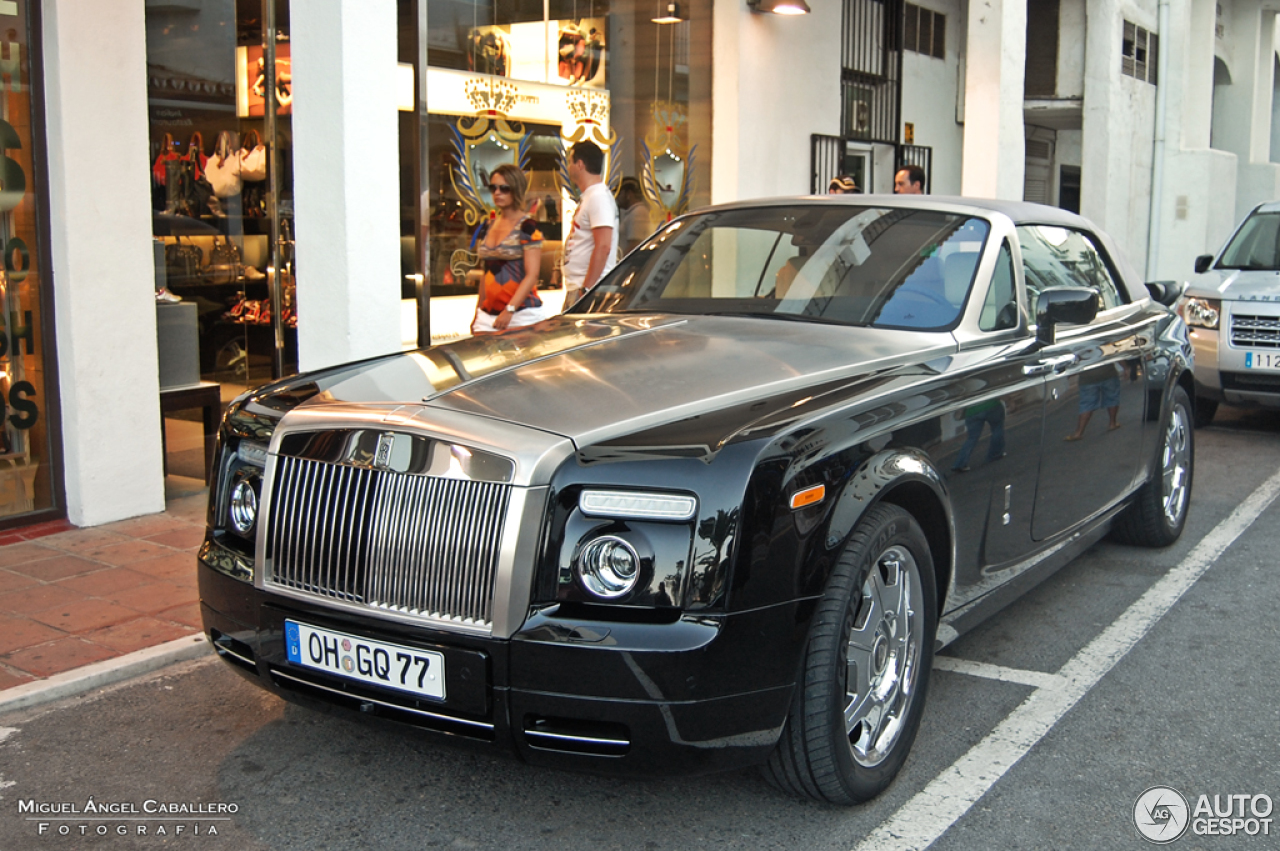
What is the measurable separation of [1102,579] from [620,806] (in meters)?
3.13

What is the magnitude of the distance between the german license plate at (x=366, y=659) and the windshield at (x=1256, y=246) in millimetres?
9152

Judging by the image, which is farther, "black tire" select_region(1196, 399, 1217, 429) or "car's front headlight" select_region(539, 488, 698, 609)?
"black tire" select_region(1196, 399, 1217, 429)

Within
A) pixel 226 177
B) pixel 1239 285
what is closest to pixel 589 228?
pixel 226 177

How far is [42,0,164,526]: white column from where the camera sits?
6.17 meters

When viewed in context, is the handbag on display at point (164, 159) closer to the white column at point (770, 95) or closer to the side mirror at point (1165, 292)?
the white column at point (770, 95)

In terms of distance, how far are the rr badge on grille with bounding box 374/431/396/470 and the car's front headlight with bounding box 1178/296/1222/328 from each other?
810 cm

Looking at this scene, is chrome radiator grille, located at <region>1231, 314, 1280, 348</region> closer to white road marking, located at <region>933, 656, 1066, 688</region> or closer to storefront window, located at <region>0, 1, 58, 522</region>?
white road marking, located at <region>933, 656, 1066, 688</region>

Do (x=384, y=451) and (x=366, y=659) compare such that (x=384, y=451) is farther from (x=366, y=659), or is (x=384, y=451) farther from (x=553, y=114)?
(x=553, y=114)

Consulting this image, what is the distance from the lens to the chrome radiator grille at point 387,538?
290 cm

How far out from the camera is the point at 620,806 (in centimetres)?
333

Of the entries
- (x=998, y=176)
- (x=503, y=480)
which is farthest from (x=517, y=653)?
(x=998, y=176)

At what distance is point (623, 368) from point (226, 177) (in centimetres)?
613

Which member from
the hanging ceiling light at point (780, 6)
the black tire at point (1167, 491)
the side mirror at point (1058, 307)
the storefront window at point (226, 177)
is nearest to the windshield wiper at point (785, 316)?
the side mirror at point (1058, 307)

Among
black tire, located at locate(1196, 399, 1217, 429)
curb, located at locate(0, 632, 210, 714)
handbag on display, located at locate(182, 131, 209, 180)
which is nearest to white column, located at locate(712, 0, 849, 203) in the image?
black tire, located at locate(1196, 399, 1217, 429)
